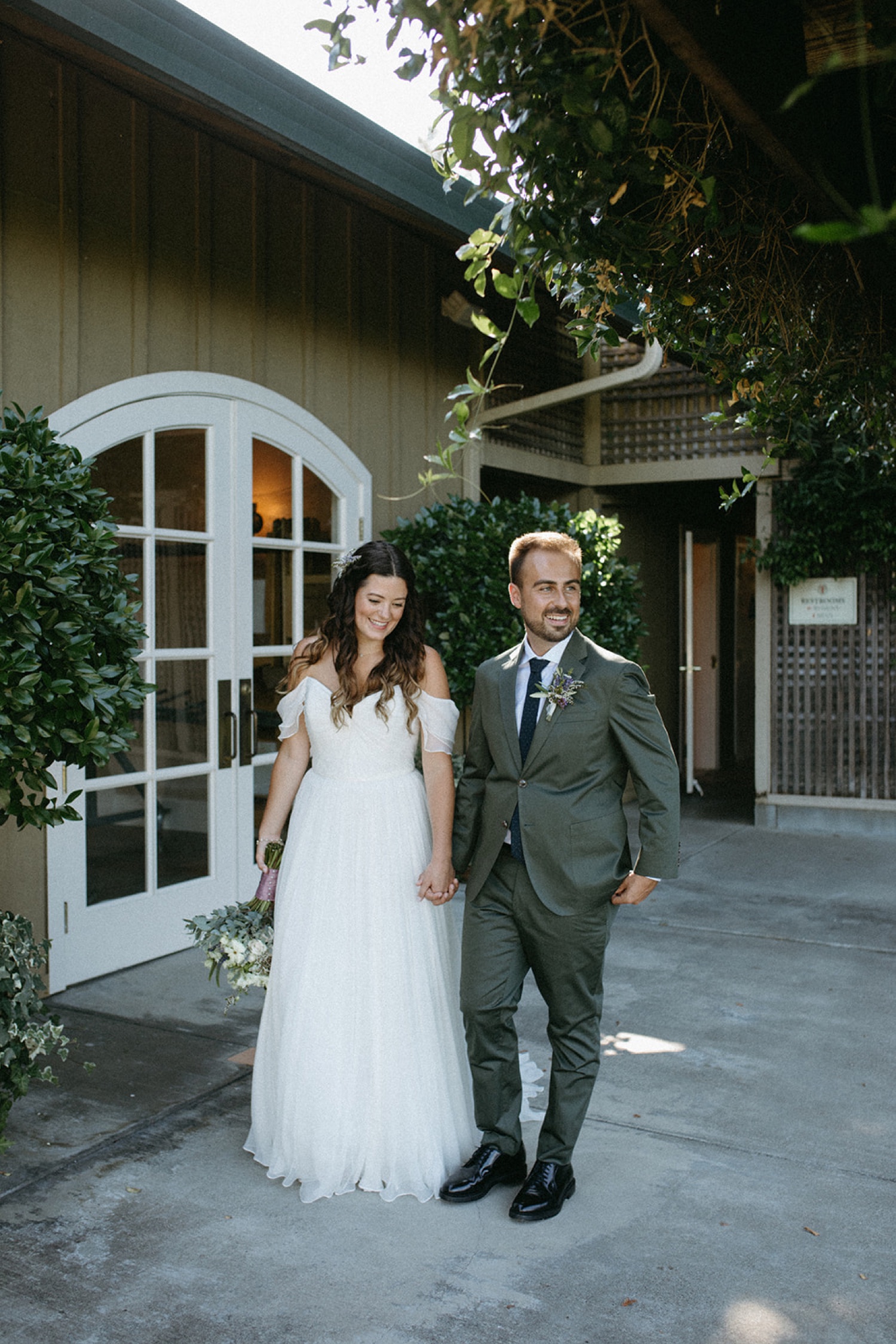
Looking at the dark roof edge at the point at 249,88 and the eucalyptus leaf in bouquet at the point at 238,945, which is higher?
the dark roof edge at the point at 249,88

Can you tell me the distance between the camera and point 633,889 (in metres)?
2.90

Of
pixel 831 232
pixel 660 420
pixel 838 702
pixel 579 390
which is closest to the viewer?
pixel 831 232

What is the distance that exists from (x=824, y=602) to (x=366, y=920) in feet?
19.4

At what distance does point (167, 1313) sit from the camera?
2.46 metres

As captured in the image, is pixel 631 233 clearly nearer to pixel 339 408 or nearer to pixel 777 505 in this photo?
pixel 339 408

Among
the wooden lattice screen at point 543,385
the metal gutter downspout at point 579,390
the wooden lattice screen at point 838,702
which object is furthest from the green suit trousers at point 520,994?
the wooden lattice screen at point 838,702

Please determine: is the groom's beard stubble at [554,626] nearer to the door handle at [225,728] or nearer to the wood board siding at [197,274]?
the wood board siding at [197,274]

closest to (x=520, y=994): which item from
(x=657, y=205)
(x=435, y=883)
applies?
(x=435, y=883)

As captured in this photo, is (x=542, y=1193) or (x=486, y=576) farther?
(x=486, y=576)

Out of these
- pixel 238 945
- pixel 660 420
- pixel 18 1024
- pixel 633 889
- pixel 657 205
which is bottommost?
pixel 18 1024

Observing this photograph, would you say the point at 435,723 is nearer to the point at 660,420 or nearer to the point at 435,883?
the point at 435,883

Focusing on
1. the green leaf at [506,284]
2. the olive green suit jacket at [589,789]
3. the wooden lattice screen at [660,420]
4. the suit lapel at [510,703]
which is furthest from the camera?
the wooden lattice screen at [660,420]

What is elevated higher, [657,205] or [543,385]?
[543,385]

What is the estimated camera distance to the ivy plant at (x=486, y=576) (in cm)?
593
